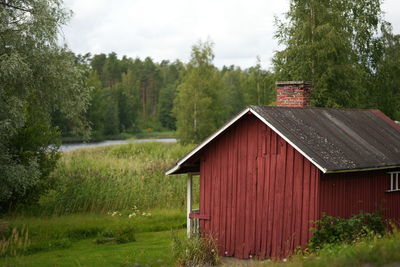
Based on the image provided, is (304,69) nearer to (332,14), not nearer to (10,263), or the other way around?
(332,14)

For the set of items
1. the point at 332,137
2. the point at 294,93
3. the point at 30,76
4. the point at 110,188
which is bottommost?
the point at 110,188

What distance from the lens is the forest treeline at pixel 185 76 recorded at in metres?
17.6

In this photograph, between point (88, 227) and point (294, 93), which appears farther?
point (88, 227)

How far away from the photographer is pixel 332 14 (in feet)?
98.0

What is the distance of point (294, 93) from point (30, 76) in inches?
321

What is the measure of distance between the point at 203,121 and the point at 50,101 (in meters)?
34.5

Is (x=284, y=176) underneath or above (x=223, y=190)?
above

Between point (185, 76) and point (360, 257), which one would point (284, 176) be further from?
point (185, 76)

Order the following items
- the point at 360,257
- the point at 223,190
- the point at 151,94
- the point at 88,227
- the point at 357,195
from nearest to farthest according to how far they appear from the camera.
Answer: the point at 360,257 → the point at 357,195 → the point at 223,190 → the point at 88,227 → the point at 151,94

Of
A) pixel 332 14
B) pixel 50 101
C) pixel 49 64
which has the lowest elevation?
pixel 50 101

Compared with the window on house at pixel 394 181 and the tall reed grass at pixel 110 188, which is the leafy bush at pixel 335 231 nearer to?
the window on house at pixel 394 181

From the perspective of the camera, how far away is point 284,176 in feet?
46.0

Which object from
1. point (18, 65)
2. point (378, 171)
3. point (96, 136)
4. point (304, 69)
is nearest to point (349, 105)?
point (304, 69)

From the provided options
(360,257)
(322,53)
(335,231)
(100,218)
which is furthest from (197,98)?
(360,257)
